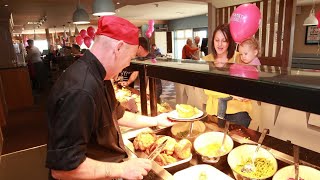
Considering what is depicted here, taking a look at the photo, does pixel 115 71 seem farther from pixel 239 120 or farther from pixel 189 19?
pixel 189 19

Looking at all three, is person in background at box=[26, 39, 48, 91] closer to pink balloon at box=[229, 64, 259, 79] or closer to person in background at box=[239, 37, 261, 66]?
person in background at box=[239, 37, 261, 66]

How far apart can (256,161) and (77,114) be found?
0.94 m

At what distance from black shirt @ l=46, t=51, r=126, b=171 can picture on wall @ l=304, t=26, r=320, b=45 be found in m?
11.4

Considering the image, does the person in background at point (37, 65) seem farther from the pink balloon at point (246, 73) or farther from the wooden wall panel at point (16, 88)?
the pink balloon at point (246, 73)

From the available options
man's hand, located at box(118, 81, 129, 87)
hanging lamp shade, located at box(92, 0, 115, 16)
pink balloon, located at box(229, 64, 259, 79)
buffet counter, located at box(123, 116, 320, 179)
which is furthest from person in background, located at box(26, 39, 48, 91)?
pink balloon, located at box(229, 64, 259, 79)

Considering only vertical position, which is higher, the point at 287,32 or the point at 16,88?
the point at 287,32

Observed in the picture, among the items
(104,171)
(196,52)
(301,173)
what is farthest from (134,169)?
(196,52)

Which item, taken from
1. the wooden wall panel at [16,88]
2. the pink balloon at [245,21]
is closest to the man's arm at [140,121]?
the pink balloon at [245,21]

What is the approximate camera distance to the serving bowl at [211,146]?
138 centimetres

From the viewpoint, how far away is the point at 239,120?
2275 mm

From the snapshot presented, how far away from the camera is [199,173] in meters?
1.29

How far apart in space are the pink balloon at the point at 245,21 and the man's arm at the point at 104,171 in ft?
4.83

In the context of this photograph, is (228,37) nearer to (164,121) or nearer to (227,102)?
(227,102)

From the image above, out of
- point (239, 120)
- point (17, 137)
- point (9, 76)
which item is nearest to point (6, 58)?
point (9, 76)
